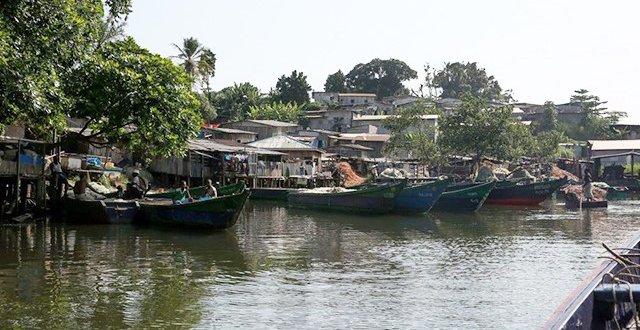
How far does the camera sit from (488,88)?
8800 centimetres

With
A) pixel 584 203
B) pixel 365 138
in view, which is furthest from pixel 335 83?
pixel 584 203

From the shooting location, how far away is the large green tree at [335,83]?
8488cm

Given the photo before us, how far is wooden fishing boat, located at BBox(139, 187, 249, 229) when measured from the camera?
2161 cm

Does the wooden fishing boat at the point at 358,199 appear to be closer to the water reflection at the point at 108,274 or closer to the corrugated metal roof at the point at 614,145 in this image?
the water reflection at the point at 108,274

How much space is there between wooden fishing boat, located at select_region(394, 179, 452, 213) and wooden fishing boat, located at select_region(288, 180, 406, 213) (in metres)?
Result: 0.56

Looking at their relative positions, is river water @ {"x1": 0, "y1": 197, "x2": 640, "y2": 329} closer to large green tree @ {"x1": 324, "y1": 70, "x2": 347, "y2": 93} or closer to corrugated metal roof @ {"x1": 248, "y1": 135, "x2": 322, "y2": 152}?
corrugated metal roof @ {"x1": 248, "y1": 135, "x2": 322, "y2": 152}

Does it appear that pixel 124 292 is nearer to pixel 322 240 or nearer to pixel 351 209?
pixel 322 240

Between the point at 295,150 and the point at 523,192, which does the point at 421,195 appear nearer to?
the point at 523,192


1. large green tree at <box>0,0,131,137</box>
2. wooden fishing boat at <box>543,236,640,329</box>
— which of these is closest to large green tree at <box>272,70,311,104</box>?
large green tree at <box>0,0,131,137</box>

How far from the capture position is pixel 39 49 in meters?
16.3

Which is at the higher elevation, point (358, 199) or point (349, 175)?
point (349, 175)

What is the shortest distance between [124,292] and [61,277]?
6.91 ft

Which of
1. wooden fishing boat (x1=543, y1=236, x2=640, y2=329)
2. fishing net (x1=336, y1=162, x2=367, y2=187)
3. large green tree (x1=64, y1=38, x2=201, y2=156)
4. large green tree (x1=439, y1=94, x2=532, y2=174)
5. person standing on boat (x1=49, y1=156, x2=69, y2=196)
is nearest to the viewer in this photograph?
wooden fishing boat (x1=543, y1=236, x2=640, y2=329)

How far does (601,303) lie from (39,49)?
13.6 meters
